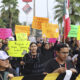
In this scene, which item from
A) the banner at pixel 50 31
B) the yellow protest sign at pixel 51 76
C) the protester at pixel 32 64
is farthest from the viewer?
the banner at pixel 50 31

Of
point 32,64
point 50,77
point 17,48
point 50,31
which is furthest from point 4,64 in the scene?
point 50,31

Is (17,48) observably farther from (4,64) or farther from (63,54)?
(4,64)

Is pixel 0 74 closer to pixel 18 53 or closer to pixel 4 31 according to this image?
pixel 18 53

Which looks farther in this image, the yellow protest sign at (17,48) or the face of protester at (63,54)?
the yellow protest sign at (17,48)

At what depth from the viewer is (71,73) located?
420 centimetres

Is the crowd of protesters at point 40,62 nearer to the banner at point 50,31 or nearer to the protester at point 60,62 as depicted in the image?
the protester at point 60,62

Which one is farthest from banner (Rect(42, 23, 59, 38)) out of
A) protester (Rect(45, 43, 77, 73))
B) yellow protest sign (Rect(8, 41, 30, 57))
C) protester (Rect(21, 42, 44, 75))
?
protester (Rect(45, 43, 77, 73))

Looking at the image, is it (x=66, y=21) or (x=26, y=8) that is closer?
(x=66, y=21)

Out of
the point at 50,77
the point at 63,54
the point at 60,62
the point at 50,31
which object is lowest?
the point at 50,77

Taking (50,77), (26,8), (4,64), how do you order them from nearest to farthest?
(50,77), (4,64), (26,8)

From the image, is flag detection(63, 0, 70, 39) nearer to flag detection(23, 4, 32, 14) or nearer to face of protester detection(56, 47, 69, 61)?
face of protester detection(56, 47, 69, 61)

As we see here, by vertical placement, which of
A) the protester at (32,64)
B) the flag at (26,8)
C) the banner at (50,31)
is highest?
the flag at (26,8)

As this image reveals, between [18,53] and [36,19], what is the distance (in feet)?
14.0

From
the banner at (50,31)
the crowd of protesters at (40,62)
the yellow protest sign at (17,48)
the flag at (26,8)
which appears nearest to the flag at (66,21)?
the banner at (50,31)
